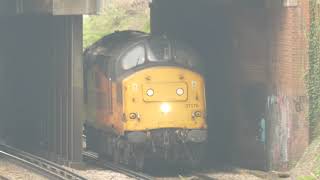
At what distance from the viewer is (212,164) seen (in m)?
23.8

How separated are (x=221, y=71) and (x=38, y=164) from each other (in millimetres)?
5816

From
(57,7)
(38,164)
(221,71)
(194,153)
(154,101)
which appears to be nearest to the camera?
(154,101)

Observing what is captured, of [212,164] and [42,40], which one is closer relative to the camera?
[212,164]

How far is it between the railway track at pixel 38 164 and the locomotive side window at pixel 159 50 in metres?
3.59

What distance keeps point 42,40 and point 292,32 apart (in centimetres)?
947

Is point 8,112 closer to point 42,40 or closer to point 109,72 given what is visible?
point 42,40

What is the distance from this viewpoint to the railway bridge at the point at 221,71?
20.8 metres

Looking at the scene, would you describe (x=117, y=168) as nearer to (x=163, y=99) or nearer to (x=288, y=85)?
(x=163, y=99)

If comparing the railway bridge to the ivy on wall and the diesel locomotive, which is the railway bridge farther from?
the diesel locomotive

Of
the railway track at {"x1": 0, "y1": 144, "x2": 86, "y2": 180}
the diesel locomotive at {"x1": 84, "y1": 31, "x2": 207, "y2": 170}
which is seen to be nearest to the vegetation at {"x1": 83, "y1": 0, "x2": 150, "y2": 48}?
the railway track at {"x1": 0, "y1": 144, "x2": 86, "y2": 180}

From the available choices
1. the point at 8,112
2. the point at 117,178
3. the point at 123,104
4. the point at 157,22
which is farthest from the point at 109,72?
the point at 8,112

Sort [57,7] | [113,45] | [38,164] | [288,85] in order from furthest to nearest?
[38,164] < [113,45] < [57,7] < [288,85]

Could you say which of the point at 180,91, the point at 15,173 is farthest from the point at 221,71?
the point at 15,173

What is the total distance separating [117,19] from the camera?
176ft
